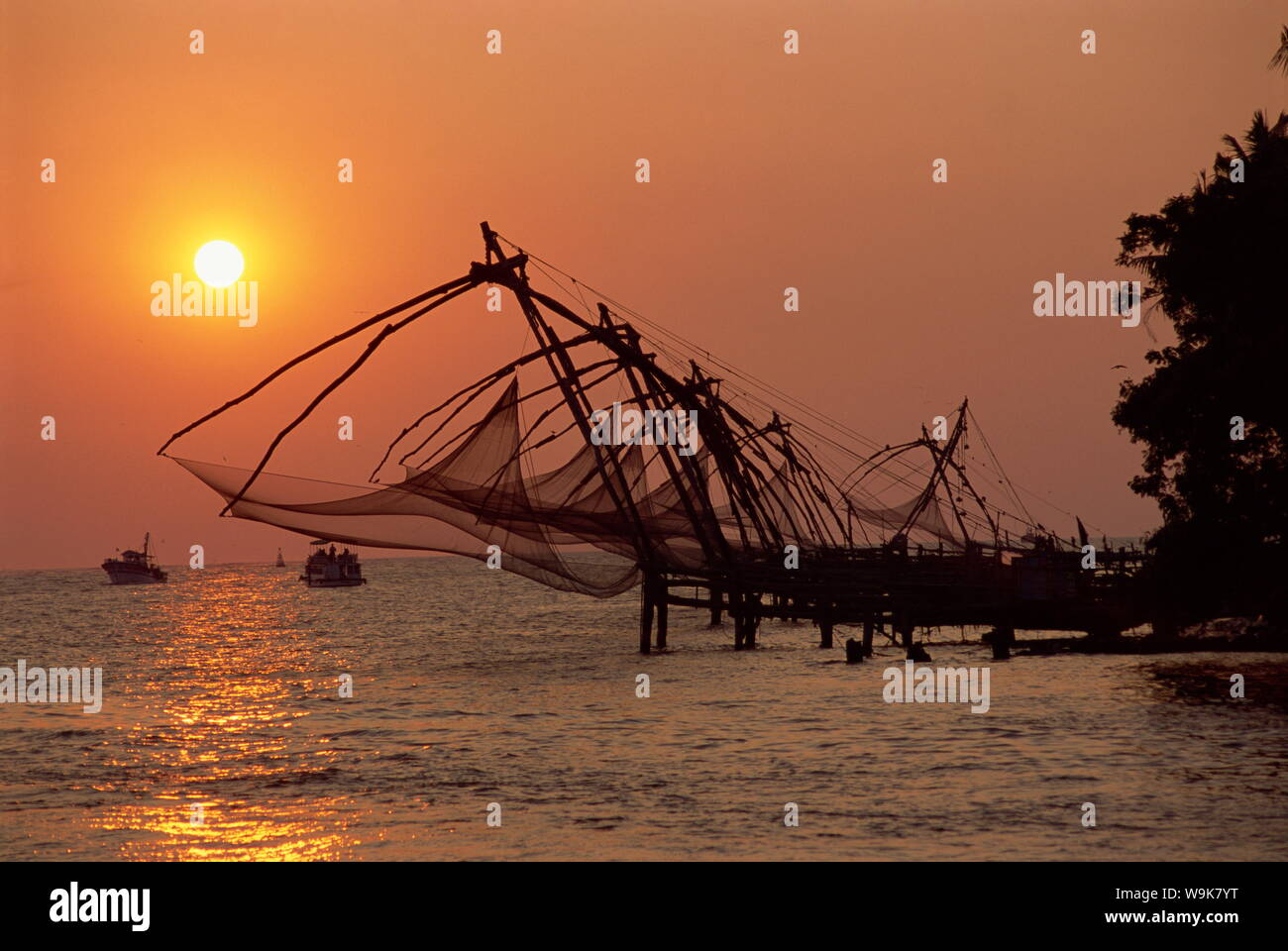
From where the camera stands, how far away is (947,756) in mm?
14945

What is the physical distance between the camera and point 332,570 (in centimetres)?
10994

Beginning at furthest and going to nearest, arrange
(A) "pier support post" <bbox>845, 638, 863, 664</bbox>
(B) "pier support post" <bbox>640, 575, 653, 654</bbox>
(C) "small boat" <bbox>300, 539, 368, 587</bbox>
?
(C) "small boat" <bbox>300, 539, 368, 587</bbox> < (B) "pier support post" <bbox>640, 575, 653, 654</bbox> < (A) "pier support post" <bbox>845, 638, 863, 664</bbox>

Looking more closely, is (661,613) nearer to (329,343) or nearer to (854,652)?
(854,652)

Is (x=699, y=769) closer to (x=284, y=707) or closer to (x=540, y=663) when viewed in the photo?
(x=284, y=707)

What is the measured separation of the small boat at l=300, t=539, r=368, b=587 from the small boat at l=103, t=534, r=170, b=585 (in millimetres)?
20527

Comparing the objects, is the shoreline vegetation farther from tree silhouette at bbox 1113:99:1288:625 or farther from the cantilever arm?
the cantilever arm

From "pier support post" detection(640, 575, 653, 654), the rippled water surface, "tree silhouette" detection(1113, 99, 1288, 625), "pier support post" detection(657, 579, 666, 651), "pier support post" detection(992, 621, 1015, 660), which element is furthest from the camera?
"pier support post" detection(640, 575, 653, 654)

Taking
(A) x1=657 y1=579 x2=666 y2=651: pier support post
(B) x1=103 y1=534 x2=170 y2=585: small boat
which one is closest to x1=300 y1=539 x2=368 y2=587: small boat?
(B) x1=103 y1=534 x2=170 y2=585: small boat

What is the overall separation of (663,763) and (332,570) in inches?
3847

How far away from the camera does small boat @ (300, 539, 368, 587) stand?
110 meters
